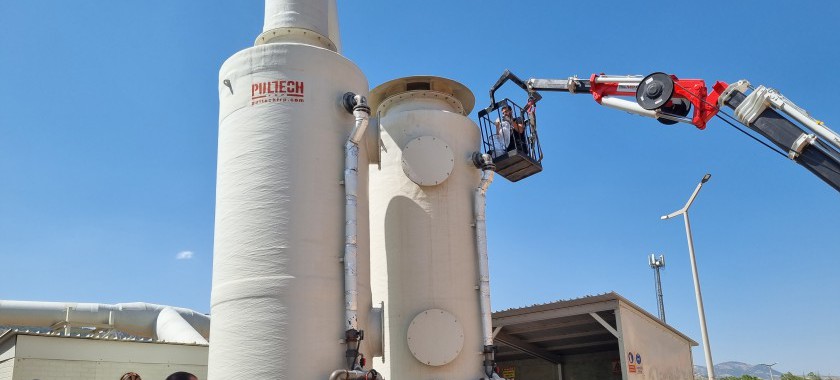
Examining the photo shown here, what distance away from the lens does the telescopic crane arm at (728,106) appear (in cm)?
1112

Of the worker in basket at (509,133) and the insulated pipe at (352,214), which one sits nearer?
the insulated pipe at (352,214)

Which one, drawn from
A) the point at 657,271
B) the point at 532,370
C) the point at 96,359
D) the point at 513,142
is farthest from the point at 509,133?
the point at 657,271

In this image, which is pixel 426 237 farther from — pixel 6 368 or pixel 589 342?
pixel 6 368

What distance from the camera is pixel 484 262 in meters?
18.2

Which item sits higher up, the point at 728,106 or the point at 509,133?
the point at 509,133

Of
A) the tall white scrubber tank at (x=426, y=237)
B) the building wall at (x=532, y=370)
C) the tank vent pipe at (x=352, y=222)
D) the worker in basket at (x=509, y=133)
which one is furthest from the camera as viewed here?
the building wall at (x=532, y=370)

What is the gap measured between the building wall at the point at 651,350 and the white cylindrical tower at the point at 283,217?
7744 millimetres

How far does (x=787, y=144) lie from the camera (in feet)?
37.9

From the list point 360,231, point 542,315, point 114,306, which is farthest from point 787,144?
point 114,306

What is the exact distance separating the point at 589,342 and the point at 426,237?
941 centimetres

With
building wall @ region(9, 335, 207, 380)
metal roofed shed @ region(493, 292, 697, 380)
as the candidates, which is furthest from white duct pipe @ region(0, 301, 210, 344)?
metal roofed shed @ region(493, 292, 697, 380)

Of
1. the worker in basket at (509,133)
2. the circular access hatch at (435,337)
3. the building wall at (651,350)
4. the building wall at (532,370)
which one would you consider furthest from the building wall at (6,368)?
the building wall at (532,370)

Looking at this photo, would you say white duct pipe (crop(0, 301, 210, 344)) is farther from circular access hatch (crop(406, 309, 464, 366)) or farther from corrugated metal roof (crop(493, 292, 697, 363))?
corrugated metal roof (crop(493, 292, 697, 363))

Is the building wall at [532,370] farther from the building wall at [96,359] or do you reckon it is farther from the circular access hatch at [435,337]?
the building wall at [96,359]
